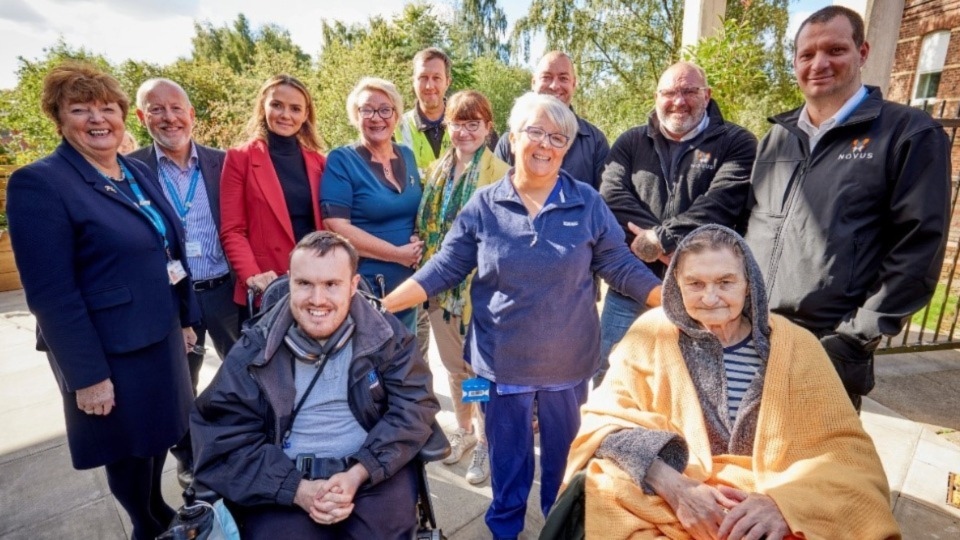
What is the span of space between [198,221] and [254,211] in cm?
35

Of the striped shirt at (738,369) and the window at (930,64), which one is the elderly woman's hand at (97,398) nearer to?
the striped shirt at (738,369)

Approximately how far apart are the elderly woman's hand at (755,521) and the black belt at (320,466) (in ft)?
4.11

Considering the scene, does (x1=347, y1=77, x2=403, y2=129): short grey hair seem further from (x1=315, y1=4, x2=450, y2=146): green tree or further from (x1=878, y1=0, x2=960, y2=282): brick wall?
(x1=878, y1=0, x2=960, y2=282): brick wall

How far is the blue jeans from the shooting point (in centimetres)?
263

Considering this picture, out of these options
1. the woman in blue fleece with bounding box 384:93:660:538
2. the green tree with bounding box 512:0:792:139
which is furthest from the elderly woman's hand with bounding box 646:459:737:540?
the green tree with bounding box 512:0:792:139

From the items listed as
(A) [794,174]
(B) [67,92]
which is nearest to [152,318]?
(B) [67,92]

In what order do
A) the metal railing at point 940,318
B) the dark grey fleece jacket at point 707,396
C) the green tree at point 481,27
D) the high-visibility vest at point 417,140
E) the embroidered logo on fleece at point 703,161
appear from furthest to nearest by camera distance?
the green tree at point 481,27, the metal railing at point 940,318, the high-visibility vest at point 417,140, the embroidered logo on fleece at point 703,161, the dark grey fleece jacket at point 707,396

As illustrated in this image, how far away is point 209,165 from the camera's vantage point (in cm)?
272

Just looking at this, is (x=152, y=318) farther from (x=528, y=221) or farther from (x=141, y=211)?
(x=528, y=221)

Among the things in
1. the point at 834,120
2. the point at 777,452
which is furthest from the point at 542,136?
the point at 777,452

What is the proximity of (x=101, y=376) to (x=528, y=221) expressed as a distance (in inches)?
68.5

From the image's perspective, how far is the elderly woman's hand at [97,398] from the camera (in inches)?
69.8

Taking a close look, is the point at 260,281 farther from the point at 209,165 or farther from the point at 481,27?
the point at 481,27

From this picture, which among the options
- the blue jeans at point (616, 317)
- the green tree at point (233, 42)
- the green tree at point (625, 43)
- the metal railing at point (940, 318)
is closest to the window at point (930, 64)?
the green tree at point (625, 43)
